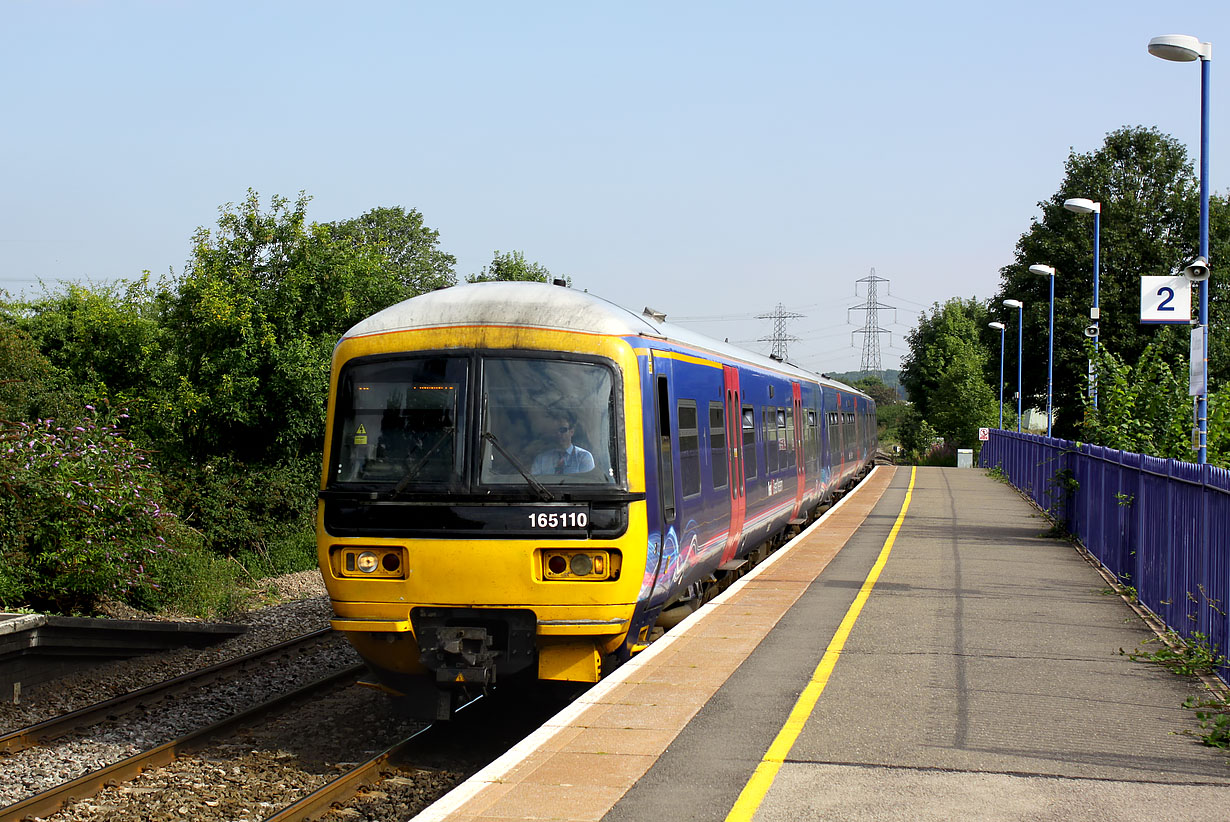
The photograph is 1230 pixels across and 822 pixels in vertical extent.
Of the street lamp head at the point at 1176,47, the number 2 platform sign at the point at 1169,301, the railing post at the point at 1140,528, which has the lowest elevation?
the railing post at the point at 1140,528

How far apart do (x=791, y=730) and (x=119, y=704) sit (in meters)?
6.60

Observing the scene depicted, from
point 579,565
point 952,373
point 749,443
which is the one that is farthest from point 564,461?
point 952,373

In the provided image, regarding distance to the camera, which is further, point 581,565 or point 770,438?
point 770,438

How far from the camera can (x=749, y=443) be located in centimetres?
1330

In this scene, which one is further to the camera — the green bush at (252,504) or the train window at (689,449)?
the green bush at (252,504)

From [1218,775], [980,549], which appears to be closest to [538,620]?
→ [1218,775]

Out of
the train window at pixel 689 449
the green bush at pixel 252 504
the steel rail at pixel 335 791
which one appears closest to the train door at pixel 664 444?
the train window at pixel 689 449

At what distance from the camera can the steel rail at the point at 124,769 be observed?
716 centimetres

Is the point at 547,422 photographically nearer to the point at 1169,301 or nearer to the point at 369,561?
the point at 369,561

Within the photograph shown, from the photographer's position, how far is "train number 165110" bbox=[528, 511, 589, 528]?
24.8ft

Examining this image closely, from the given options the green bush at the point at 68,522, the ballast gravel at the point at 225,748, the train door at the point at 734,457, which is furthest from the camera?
the green bush at the point at 68,522

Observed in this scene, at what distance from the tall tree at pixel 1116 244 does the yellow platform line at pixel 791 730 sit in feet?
142

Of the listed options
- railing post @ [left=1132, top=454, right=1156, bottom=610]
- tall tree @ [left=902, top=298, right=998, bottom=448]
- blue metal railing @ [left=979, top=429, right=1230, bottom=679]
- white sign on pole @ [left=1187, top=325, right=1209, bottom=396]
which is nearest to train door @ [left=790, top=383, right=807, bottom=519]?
blue metal railing @ [left=979, top=429, right=1230, bottom=679]

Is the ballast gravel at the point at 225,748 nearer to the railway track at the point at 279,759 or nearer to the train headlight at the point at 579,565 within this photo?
the railway track at the point at 279,759
